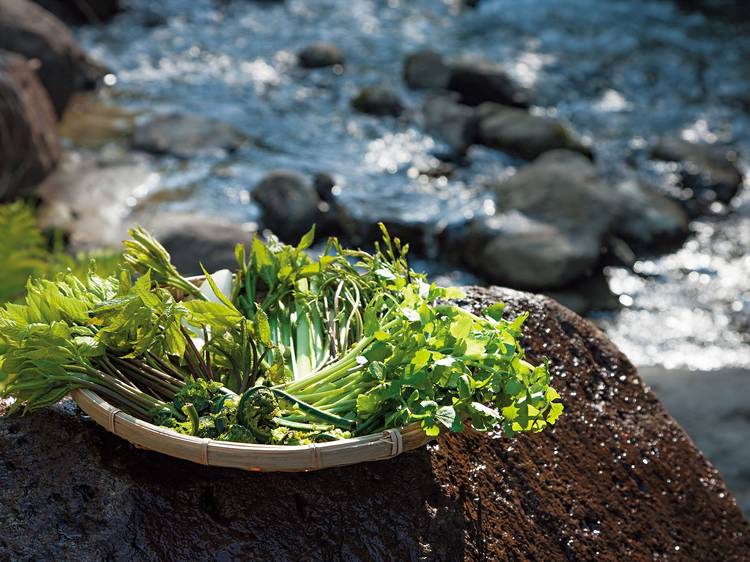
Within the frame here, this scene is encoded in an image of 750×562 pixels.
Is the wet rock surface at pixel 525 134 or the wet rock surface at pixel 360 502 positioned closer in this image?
the wet rock surface at pixel 360 502

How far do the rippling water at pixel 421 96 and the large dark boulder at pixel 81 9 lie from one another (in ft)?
0.75

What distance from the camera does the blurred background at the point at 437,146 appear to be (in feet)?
23.2

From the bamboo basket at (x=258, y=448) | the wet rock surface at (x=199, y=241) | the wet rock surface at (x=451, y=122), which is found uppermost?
the bamboo basket at (x=258, y=448)

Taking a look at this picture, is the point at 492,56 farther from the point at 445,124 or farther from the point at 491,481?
the point at 491,481

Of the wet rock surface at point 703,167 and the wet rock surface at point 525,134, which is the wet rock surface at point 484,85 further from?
the wet rock surface at point 703,167

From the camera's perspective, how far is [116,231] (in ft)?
24.4

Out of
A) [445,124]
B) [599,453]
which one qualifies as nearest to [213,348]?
[599,453]

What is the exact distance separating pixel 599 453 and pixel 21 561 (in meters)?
1.64

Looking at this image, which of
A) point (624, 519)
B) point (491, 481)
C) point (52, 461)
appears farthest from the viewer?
point (624, 519)

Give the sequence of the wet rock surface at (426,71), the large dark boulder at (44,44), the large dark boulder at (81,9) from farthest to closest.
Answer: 1. the large dark boulder at (81,9)
2. the wet rock surface at (426,71)
3. the large dark boulder at (44,44)

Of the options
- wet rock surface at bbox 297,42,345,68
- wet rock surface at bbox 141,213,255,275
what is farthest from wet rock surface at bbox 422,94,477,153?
wet rock surface at bbox 141,213,255,275

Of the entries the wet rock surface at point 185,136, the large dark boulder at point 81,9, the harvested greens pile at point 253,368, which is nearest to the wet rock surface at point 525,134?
the wet rock surface at point 185,136

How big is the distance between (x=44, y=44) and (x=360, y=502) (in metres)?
8.38

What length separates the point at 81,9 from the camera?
11633 millimetres
